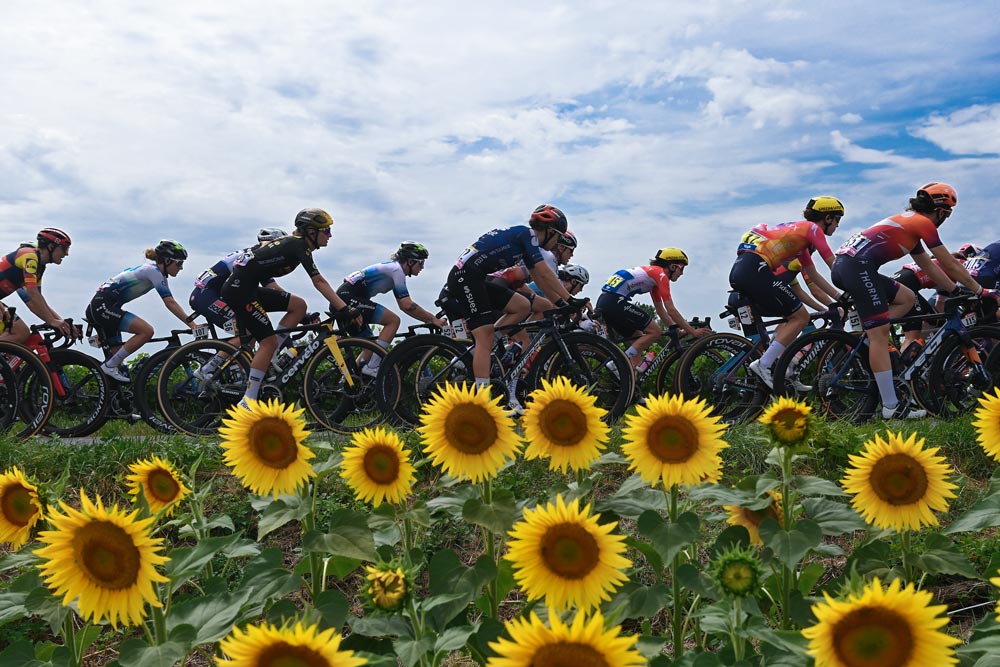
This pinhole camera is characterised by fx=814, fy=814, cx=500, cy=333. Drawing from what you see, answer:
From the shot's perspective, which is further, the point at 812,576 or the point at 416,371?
the point at 416,371

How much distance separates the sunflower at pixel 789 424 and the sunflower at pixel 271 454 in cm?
146

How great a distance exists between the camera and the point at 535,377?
923 centimetres

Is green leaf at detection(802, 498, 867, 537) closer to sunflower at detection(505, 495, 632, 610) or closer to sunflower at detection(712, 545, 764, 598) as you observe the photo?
sunflower at detection(712, 545, 764, 598)

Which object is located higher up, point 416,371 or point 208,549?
point 416,371

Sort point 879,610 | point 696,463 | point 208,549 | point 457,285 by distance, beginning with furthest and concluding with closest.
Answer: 1. point 457,285
2. point 696,463
3. point 208,549
4. point 879,610

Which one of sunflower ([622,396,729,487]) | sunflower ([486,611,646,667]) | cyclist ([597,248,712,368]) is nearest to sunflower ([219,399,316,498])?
sunflower ([622,396,729,487])

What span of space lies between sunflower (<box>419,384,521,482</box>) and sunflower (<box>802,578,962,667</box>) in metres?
1.15

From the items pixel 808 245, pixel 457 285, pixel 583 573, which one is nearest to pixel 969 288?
pixel 808 245

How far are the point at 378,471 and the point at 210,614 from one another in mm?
659

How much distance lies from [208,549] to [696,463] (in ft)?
4.71

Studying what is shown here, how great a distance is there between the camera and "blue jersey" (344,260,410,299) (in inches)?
468

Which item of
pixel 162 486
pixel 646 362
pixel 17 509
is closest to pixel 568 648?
pixel 162 486

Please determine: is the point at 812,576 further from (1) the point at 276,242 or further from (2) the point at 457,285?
(1) the point at 276,242

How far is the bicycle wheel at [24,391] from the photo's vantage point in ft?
30.4
